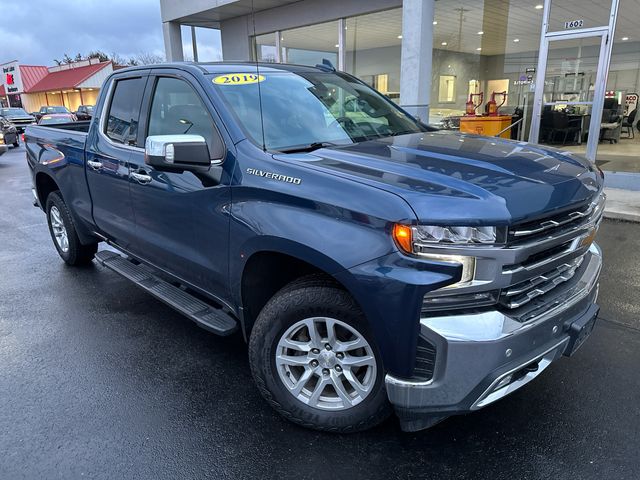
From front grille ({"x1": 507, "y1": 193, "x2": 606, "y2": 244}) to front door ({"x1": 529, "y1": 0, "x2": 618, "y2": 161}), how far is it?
762cm

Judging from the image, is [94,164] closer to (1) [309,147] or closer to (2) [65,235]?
(2) [65,235]

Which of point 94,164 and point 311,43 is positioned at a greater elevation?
point 311,43

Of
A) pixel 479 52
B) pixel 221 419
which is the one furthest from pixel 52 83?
pixel 221 419

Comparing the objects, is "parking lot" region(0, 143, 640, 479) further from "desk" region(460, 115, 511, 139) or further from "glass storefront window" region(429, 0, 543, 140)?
"glass storefront window" region(429, 0, 543, 140)

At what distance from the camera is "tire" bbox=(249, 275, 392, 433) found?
2.40m

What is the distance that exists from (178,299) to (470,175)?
86.8 inches

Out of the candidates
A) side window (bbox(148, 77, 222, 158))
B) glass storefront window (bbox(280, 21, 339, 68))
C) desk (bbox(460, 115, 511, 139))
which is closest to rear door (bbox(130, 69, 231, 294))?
side window (bbox(148, 77, 222, 158))

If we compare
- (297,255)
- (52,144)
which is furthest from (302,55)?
(297,255)

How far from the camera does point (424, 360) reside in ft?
6.95

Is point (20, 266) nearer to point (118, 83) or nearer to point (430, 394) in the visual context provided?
point (118, 83)

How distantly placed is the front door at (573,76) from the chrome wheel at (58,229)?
8981 millimetres

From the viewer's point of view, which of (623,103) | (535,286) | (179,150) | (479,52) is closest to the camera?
(535,286)

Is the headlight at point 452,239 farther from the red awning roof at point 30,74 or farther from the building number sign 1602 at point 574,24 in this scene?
the red awning roof at point 30,74

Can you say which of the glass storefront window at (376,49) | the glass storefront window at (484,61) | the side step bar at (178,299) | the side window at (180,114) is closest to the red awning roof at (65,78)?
the glass storefront window at (376,49)
